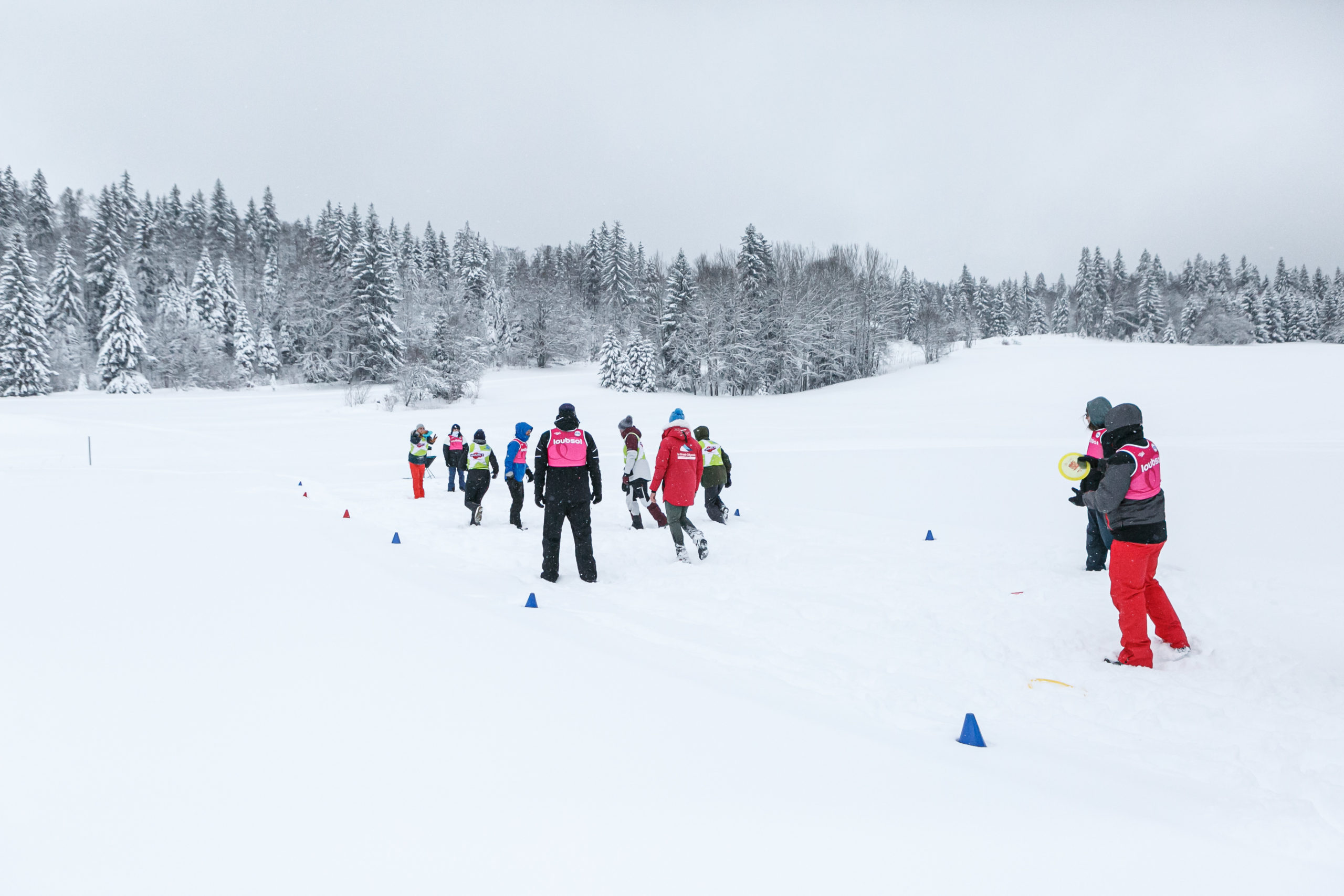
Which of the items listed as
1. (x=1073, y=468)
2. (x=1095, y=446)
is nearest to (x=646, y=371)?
(x=1095, y=446)

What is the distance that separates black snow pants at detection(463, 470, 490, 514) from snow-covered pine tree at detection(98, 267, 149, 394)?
4640 cm

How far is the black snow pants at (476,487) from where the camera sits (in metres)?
10.9

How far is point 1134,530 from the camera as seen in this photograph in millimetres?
5039

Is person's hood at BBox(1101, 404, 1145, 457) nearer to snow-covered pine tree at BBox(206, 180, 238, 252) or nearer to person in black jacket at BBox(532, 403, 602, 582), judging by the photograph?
person in black jacket at BBox(532, 403, 602, 582)

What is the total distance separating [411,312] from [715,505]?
47668mm

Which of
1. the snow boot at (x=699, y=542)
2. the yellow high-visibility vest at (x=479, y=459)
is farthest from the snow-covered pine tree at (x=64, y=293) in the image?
the snow boot at (x=699, y=542)

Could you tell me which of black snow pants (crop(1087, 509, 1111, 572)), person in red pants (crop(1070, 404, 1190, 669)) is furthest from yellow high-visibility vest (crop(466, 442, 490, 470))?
person in red pants (crop(1070, 404, 1190, 669))

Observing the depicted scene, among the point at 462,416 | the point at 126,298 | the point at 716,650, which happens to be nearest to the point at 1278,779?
the point at 716,650

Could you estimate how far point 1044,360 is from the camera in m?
41.8

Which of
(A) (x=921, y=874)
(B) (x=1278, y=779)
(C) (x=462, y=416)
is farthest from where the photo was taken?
(C) (x=462, y=416)

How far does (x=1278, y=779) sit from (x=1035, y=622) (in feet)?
8.27

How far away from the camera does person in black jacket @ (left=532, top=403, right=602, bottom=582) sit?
23.5ft

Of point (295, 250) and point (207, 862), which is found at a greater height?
point (295, 250)

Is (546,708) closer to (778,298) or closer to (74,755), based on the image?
(74,755)
